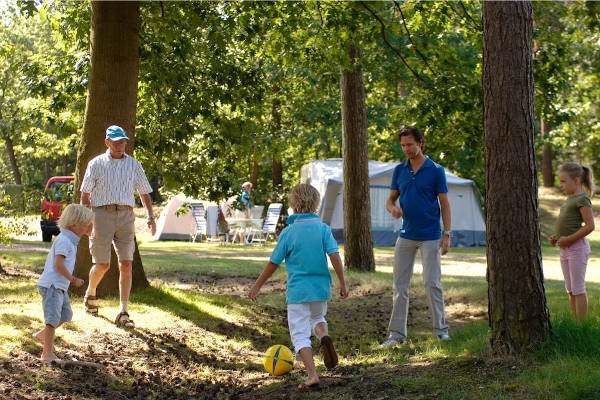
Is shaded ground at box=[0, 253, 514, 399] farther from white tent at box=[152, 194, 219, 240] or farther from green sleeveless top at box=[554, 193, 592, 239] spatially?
white tent at box=[152, 194, 219, 240]

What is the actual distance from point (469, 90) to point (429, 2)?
2163 millimetres

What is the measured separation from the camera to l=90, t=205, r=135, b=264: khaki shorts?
304 inches

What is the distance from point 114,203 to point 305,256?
270 cm

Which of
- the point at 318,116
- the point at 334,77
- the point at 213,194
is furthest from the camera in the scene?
the point at 318,116

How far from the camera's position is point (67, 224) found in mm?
5992

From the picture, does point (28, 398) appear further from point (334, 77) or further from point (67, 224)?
point (334, 77)

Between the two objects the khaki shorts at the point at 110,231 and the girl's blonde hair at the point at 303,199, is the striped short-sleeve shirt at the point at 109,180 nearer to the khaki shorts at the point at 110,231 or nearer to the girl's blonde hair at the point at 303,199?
the khaki shorts at the point at 110,231

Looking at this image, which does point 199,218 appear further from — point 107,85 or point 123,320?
point 123,320

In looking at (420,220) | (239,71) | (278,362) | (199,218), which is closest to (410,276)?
(420,220)

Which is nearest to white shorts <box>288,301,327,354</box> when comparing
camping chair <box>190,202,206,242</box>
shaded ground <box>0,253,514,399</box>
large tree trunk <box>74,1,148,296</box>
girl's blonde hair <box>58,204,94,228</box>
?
shaded ground <box>0,253,514,399</box>

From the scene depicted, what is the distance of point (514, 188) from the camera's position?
Result: 5.63 m

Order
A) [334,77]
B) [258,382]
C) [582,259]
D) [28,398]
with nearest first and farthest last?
1. [28,398]
2. [258,382]
3. [582,259]
4. [334,77]

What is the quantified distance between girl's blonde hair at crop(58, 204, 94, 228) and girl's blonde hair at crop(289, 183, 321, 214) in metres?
1.59

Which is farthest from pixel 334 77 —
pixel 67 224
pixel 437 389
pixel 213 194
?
pixel 437 389
